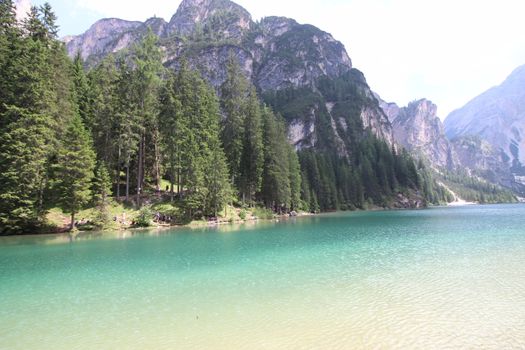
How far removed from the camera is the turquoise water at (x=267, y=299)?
37.4 feet

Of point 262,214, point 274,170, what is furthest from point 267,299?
point 274,170

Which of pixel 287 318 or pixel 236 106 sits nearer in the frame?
pixel 287 318

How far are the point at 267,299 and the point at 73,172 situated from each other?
4251 cm

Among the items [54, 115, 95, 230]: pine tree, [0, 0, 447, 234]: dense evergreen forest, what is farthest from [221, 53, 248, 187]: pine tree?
[54, 115, 95, 230]: pine tree

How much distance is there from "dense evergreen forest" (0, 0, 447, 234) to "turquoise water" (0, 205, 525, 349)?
2082cm

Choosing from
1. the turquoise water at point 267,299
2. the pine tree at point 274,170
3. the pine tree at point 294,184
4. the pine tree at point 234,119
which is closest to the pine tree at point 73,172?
the turquoise water at point 267,299

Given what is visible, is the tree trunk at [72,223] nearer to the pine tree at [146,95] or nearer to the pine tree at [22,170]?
the pine tree at [22,170]

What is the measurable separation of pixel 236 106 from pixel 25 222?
50.3m

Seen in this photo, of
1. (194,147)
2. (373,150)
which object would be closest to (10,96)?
(194,147)

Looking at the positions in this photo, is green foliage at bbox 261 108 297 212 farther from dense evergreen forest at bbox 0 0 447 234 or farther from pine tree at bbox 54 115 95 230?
pine tree at bbox 54 115 95 230

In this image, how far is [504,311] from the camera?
44.5 ft

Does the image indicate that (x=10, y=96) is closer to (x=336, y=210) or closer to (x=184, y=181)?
(x=184, y=181)

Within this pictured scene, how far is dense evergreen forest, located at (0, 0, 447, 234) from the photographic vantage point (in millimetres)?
47000

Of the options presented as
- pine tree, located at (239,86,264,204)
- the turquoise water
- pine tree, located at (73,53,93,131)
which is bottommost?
the turquoise water
